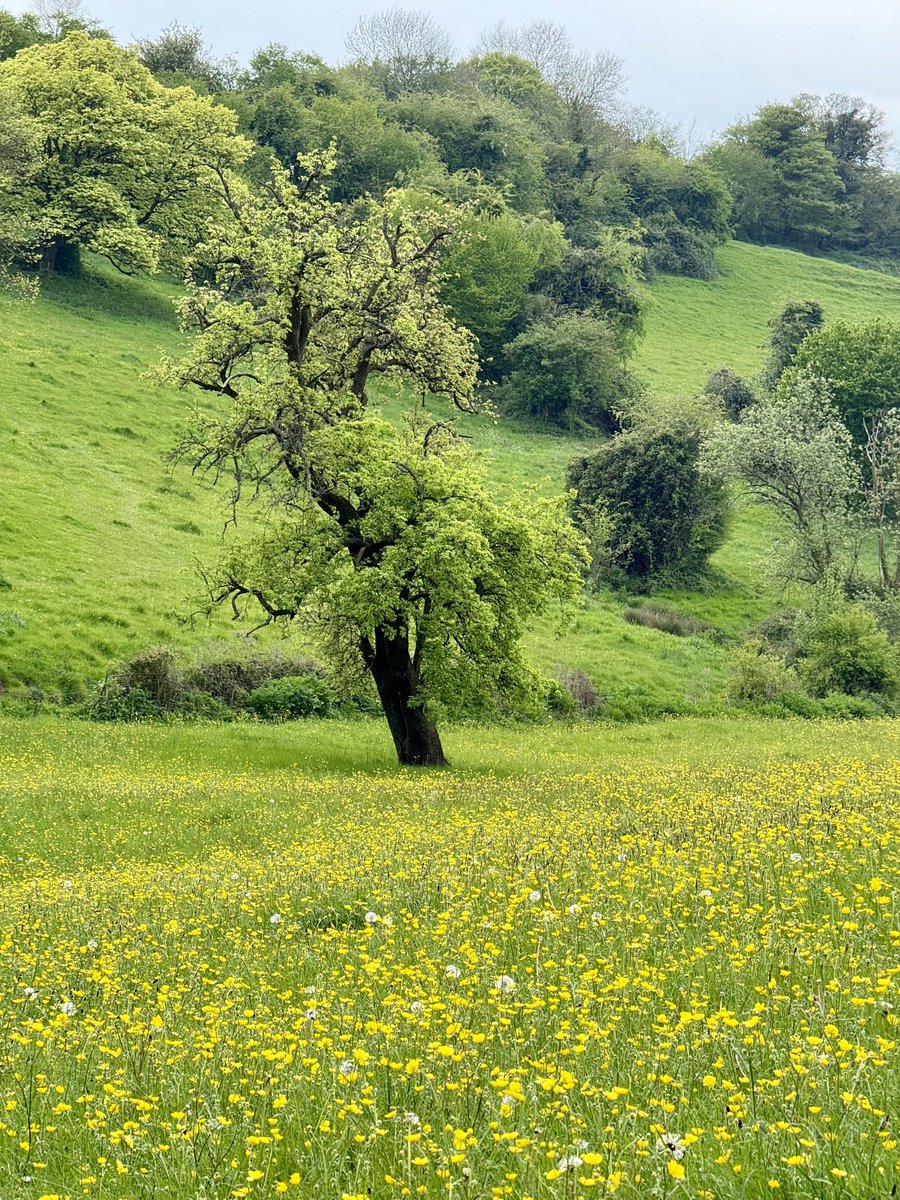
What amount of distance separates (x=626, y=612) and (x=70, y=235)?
40804mm

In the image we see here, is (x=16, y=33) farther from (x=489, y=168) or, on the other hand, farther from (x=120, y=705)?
(x=120, y=705)

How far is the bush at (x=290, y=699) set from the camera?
35844 mm

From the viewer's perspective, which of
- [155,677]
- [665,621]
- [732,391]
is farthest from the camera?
[732,391]

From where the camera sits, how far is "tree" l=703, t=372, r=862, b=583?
5369 cm

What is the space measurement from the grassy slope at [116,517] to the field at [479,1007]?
16.9 meters

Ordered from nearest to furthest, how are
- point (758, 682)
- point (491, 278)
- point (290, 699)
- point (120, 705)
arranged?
1. point (120, 705)
2. point (290, 699)
3. point (758, 682)
4. point (491, 278)

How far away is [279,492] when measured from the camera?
27578 millimetres

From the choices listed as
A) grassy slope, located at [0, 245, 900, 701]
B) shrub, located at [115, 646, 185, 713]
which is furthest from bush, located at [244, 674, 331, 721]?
grassy slope, located at [0, 245, 900, 701]

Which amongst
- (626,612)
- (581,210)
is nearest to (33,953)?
(626,612)

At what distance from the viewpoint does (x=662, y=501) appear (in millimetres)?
59969

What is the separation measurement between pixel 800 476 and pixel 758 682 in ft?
53.6

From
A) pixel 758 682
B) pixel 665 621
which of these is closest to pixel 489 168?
Result: pixel 665 621

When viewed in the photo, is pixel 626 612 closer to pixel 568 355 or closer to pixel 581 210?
pixel 568 355

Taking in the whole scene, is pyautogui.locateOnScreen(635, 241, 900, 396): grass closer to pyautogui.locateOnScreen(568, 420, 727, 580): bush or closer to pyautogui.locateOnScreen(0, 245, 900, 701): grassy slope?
pyautogui.locateOnScreen(0, 245, 900, 701): grassy slope
